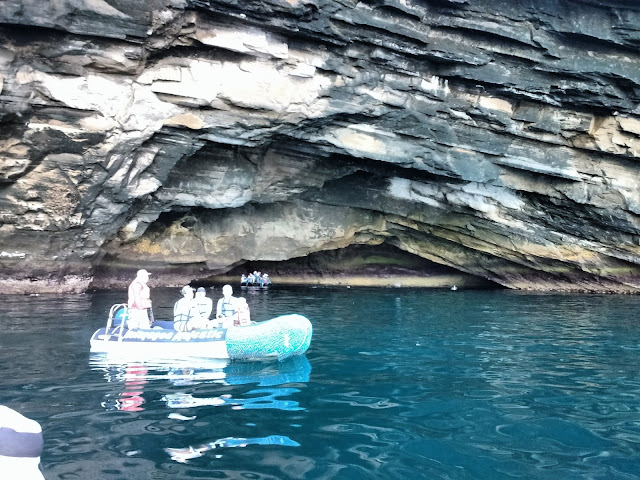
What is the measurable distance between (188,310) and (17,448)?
8.41m

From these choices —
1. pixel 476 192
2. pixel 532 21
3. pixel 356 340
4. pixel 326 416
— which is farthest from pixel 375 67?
pixel 326 416

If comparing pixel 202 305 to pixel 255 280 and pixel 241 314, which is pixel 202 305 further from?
pixel 255 280

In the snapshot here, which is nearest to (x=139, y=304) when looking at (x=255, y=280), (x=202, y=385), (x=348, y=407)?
(x=202, y=385)

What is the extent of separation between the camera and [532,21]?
1734cm

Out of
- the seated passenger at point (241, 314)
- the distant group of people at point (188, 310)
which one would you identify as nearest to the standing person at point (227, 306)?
the distant group of people at point (188, 310)

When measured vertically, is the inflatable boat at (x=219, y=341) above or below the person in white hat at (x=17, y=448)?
below

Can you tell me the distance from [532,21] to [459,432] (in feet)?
49.7

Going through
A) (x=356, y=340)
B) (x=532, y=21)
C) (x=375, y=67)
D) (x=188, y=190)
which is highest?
(x=532, y=21)

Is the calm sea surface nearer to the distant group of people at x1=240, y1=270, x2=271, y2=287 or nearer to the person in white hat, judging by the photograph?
the person in white hat

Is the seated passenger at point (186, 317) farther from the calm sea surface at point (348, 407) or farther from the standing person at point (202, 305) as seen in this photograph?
the calm sea surface at point (348, 407)

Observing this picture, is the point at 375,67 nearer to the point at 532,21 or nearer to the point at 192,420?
the point at 532,21

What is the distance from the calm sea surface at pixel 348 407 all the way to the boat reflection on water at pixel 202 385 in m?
0.03

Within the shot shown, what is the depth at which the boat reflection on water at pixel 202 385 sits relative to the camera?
5.80 m

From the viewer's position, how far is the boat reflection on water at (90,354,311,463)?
580 centimetres
